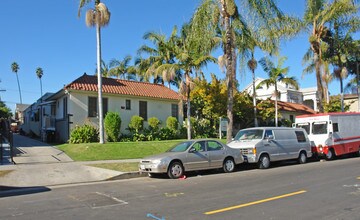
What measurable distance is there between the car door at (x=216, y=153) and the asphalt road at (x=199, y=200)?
6.02ft

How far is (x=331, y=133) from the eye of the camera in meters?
20.6

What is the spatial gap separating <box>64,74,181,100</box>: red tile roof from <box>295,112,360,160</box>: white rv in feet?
38.0

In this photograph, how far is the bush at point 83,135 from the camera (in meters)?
23.1

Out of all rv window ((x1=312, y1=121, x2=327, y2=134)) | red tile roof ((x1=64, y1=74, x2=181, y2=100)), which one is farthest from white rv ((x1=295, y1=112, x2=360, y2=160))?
red tile roof ((x1=64, y1=74, x2=181, y2=100))

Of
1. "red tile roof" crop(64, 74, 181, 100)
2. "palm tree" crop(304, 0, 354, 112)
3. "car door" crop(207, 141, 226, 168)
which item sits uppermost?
"palm tree" crop(304, 0, 354, 112)

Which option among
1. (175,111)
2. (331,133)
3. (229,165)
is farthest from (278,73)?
(229,165)

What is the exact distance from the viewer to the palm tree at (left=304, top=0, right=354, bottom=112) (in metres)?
26.8

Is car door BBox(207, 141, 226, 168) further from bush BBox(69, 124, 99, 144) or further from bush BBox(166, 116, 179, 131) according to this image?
bush BBox(166, 116, 179, 131)

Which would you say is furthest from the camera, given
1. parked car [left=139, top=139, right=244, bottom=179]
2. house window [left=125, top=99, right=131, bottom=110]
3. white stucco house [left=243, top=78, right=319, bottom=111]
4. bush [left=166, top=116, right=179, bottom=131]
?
white stucco house [left=243, top=78, right=319, bottom=111]

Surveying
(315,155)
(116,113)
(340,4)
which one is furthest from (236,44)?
(340,4)

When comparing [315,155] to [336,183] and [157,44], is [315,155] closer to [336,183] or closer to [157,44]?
[336,183]

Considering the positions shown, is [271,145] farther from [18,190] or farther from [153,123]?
[153,123]

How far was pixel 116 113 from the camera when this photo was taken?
24672mm

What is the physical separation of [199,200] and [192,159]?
203 inches
